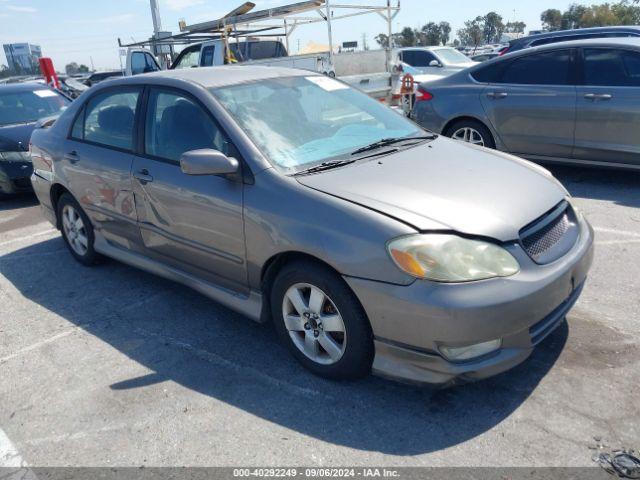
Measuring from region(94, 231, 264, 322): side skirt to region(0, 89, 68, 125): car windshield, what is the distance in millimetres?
4836

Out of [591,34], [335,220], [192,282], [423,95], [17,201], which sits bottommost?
[17,201]

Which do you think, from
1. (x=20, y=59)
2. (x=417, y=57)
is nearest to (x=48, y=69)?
(x=417, y=57)

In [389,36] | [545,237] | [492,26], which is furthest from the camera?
[492,26]

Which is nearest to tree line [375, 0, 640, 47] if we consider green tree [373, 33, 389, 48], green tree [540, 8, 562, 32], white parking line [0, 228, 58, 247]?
green tree [540, 8, 562, 32]

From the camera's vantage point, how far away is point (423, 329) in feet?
8.35

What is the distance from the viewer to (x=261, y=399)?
2975 millimetres

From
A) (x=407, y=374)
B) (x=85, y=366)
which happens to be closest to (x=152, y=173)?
(x=85, y=366)

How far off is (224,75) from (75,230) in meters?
2.23

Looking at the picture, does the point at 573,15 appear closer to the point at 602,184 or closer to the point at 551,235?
the point at 602,184

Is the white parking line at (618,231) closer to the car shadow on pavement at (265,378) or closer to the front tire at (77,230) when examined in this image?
the car shadow on pavement at (265,378)

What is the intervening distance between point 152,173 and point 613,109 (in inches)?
192

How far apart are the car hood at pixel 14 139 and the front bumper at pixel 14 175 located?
8.6 inches

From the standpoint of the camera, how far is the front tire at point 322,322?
2.79 meters

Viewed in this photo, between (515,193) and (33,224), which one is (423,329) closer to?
(515,193)
